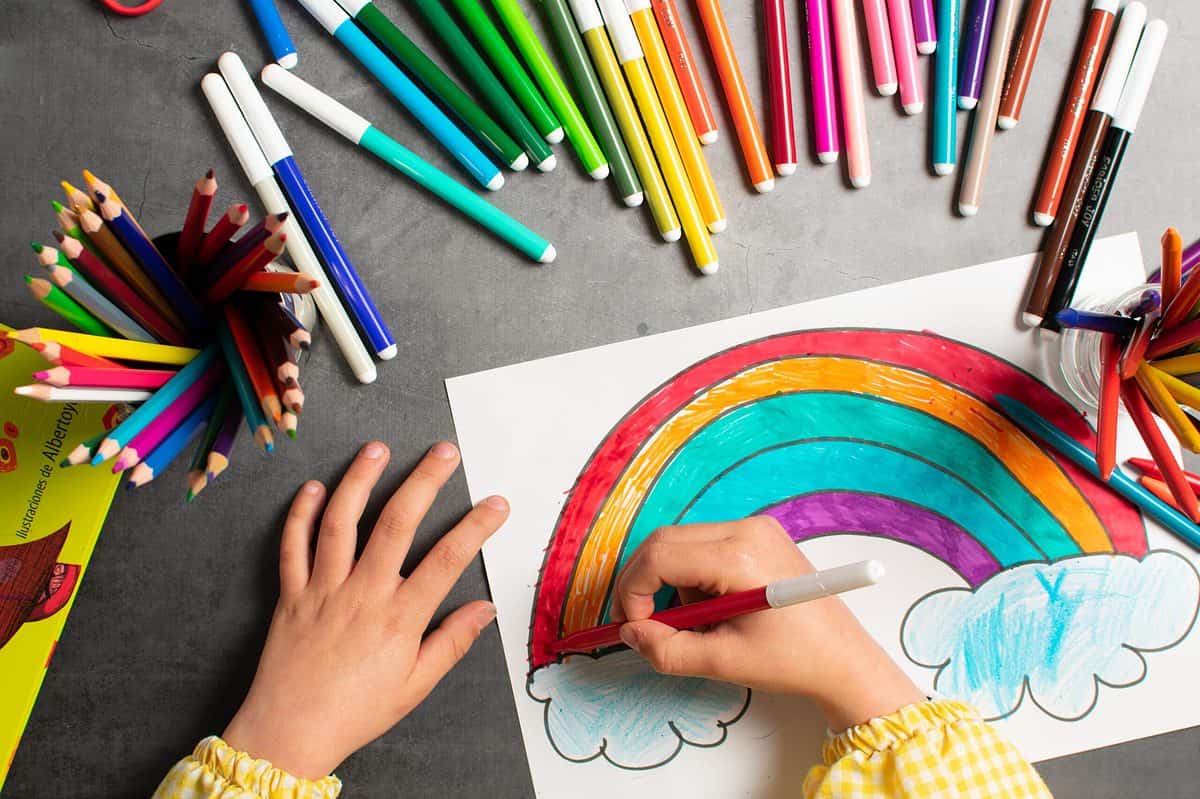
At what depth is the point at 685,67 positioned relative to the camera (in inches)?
24.5

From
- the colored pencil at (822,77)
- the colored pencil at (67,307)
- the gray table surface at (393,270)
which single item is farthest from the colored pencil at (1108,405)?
the colored pencil at (67,307)

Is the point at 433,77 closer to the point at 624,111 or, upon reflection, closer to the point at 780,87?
the point at 624,111

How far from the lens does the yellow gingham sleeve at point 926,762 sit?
517 mm

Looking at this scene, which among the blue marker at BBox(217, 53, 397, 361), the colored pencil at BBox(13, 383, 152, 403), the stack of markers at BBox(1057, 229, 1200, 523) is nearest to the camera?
the colored pencil at BBox(13, 383, 152, 403)

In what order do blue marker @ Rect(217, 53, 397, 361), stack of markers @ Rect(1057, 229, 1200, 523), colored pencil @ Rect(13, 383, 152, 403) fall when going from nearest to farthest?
colored pencil @ Rect(13, 383, 152, 403), stack of markers @ Rect(1057, 229, 1200, 523), blue marker @ Rect(217, 53, 397, 361)

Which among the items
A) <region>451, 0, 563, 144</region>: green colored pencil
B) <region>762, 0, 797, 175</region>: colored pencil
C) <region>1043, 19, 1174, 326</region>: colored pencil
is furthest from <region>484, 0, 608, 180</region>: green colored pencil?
<region>1043, 19, 1174, 326</region>: colored pencil

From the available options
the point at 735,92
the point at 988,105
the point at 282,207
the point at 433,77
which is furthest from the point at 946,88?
the point at 282,207

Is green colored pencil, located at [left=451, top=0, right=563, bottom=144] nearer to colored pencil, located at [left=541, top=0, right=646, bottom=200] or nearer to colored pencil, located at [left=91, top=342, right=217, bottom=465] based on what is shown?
colored pencil, located at [left=541, top=0, right=646, bottom=200]

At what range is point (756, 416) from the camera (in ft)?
2.08

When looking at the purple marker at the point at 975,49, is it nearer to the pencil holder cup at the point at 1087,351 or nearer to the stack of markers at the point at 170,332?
the pencil holder cup at the point at 1087,351

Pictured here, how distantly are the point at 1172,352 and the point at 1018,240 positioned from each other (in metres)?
A: 0.14

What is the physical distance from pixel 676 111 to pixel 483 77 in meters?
0.14

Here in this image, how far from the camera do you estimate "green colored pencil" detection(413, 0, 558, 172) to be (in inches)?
24.2

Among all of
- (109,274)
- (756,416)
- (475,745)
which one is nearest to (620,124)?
(756,416)
